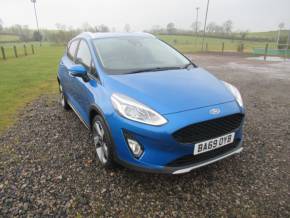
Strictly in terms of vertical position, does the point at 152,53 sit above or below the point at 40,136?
above

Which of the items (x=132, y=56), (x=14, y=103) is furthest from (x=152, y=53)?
(x=14, y=103)

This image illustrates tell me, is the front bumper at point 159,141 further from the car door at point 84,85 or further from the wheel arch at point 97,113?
the car door at point 84,85

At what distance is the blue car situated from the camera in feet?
7.08

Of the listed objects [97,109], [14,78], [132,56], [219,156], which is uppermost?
[132,56]

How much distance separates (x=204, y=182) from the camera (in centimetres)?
259

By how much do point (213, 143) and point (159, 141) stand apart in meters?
0.60

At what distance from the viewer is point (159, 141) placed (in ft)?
6.95

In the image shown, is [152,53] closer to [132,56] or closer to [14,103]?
[132,56]

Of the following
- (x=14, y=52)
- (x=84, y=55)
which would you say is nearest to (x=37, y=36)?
(x=14, y=52)

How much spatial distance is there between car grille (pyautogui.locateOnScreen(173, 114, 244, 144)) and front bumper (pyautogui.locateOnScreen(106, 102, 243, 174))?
4 centimetres

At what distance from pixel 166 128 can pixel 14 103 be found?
505 centimetres

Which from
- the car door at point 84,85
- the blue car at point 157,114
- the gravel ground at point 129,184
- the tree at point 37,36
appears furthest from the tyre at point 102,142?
the tree at point 37,36

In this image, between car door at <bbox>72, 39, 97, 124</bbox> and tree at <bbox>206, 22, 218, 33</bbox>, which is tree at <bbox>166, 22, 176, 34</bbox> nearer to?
tree at <bbox>206, 22, 218, 33</bbox>

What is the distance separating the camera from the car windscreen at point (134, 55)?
3.04 m
